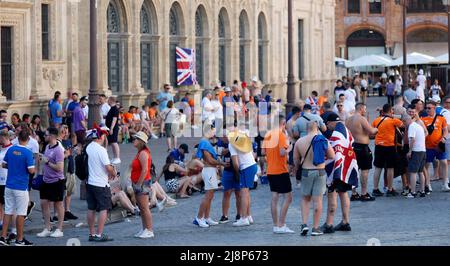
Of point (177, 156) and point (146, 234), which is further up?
point (177, 156)

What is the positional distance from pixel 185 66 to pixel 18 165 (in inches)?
1011

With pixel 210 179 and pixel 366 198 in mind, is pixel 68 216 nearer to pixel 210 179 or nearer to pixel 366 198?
pixel 210 179

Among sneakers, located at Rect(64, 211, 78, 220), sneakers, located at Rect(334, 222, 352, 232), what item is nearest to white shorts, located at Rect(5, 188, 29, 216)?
sneakers, located at Rect(64, 211, 78, 220)

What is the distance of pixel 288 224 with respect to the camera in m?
18.9

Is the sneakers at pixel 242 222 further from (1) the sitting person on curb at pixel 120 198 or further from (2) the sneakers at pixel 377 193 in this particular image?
(2) the sneakers at pixel 377 193

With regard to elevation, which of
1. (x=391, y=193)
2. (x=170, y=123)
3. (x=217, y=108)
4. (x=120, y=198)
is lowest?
(x=391, y=193)

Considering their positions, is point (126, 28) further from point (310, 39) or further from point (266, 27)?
point (310, 39)

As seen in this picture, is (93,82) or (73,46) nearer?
(93,82)

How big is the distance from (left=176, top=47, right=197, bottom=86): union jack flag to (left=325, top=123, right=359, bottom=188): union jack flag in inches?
918

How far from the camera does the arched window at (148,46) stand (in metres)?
39.6

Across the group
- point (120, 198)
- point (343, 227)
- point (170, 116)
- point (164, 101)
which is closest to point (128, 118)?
point (164, 101)

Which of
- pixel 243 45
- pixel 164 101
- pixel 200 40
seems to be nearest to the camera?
pixel 164 101

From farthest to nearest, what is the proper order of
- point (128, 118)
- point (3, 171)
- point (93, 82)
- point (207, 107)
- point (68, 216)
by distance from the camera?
point (207, 107), point (128, 118), point (93, 82), point (68, 216), point (3, 171)

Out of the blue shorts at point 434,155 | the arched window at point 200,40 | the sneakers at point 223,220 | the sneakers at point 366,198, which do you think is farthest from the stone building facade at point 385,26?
the sneakers at point 223,220
